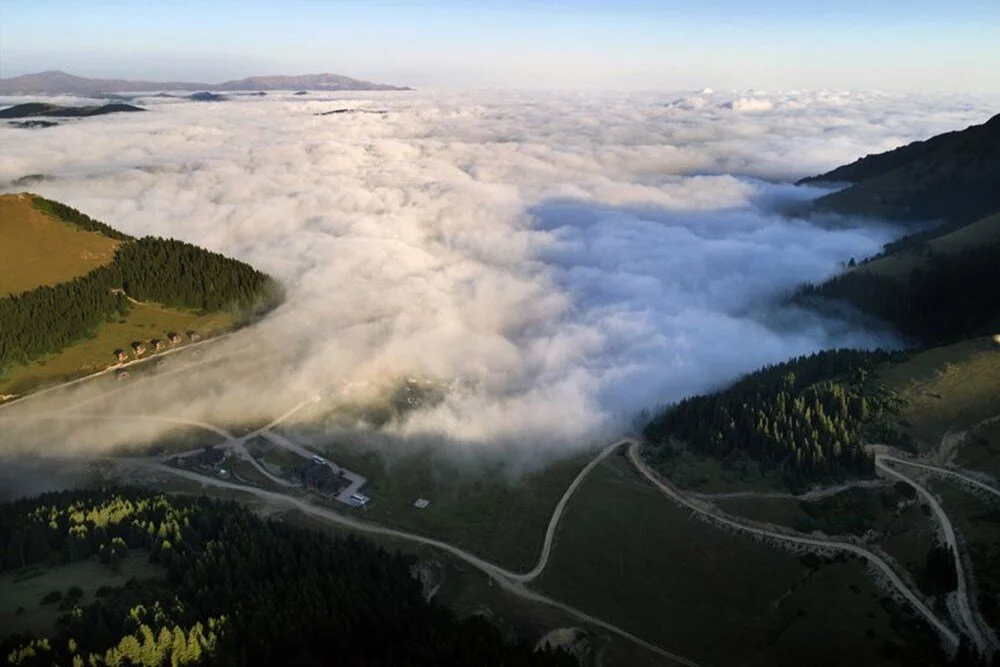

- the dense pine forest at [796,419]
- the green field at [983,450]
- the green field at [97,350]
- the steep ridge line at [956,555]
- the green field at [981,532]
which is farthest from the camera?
the green field at [97,350]

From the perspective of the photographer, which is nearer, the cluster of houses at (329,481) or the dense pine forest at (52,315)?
the cluster of houses at (329,481)

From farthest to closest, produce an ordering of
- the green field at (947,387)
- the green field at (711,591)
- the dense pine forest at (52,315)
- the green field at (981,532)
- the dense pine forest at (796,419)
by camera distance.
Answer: the dense pine forest at (52,315) → the green field at (947,387) → the dense pine forest at (796,419) → the green field at (981,532) → the green field at (711,591)

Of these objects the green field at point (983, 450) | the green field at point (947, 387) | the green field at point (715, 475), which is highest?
the green field at point (947, 387)

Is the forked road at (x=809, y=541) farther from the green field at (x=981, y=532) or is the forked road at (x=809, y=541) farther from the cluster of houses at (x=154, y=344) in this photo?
the cluster of houses at (x=154, y=344)

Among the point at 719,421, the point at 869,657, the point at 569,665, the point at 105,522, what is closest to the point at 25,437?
the point at 105,522

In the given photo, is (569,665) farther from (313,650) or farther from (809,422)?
(809,422)

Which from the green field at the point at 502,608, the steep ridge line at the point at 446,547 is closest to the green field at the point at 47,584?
the green field at the point at 502,608
